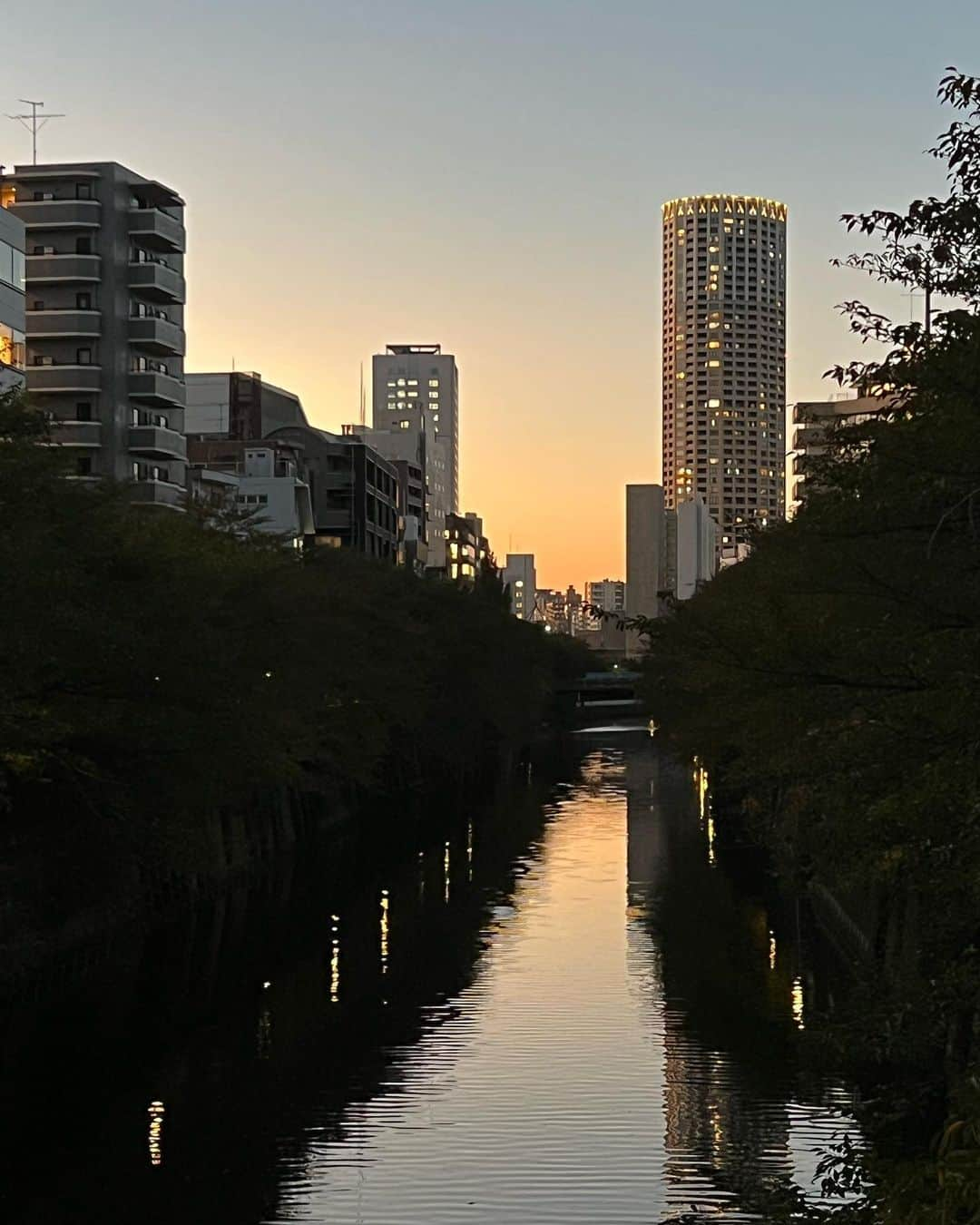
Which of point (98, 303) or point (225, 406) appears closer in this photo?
point (98, 303)

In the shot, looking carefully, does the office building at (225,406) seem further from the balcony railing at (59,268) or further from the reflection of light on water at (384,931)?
the reflection of light on water at (384,931)

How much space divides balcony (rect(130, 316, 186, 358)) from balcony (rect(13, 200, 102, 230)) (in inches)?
225

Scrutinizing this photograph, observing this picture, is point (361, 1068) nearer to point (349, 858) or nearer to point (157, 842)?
point (157, 842)

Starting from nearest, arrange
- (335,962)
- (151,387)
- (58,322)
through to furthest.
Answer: (335,962) → (58,322) → (151,387)

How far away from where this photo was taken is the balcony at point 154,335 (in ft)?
337

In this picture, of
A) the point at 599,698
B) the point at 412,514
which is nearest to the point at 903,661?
the point at 412,514

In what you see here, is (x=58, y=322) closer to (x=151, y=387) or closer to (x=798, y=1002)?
(x=151, y=387)

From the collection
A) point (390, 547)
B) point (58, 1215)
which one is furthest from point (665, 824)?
point (390, 547)

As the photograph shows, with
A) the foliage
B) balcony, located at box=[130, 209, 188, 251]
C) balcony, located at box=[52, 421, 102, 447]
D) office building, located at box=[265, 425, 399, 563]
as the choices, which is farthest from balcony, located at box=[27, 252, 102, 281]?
office building, located at box=[265, 425, 399, 563]

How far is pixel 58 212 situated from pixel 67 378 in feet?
28.5

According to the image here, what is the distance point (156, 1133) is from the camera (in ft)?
100

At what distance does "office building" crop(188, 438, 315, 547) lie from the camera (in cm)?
12319

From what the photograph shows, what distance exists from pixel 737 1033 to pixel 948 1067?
1125 cm

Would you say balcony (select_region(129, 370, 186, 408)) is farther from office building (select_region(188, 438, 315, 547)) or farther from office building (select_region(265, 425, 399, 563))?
office building (select_region(265, 425, 399, 563))
